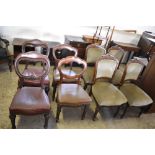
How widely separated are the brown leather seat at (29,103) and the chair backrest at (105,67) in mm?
781

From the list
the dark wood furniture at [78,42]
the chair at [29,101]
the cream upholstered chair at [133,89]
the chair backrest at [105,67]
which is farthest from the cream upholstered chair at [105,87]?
the dark wood furniture at [78,42]

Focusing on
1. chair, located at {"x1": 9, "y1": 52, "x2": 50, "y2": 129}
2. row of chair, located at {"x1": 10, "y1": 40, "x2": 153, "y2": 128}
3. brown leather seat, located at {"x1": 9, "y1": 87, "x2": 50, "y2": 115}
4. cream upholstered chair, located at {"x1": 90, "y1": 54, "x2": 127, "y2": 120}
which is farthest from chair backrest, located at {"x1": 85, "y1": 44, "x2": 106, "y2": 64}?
brown leather seat, located at {"x1": 9, "y1": 87, "x2": 50, "y2": 115}

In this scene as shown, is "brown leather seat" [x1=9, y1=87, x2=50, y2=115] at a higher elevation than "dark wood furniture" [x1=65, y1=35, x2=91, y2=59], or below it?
below

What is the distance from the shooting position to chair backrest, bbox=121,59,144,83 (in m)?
2.25

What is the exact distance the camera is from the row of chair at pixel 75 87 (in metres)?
1.70

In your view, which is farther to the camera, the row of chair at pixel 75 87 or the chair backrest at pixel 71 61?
the chair backrest at pixel 71 61

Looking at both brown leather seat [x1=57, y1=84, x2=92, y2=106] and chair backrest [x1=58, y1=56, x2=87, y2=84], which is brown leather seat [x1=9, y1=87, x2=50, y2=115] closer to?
brown leather seat [x1=57, y1=84, x2=92, y2=106]

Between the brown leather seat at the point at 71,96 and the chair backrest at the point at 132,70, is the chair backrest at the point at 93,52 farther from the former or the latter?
the brown leather seat at the point at 71,96

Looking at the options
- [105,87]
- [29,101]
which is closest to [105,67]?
[105,87]

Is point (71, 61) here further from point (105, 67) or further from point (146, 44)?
point (146, 44)
